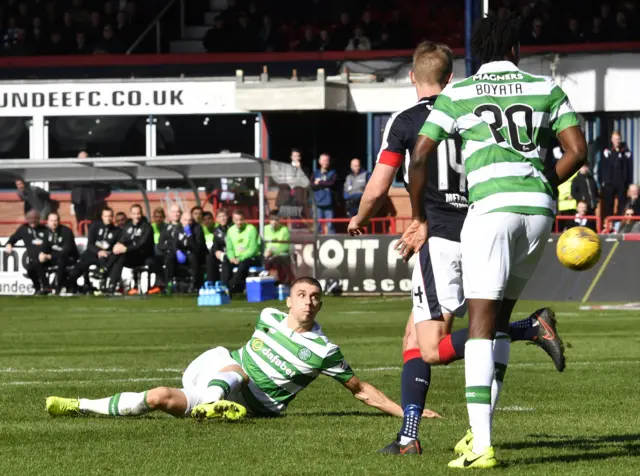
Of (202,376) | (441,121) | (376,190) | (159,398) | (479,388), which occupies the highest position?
(441,121)

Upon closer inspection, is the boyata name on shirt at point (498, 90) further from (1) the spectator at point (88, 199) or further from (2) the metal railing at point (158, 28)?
(2) the metal railing at point (158, 28)

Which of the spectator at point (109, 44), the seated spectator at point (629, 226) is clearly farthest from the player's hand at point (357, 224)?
the spectator at point (109, 44)

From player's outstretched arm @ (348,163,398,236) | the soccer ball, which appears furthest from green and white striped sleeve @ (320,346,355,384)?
the soccer ball

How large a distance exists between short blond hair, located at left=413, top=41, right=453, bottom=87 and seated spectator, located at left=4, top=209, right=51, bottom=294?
20439 mm

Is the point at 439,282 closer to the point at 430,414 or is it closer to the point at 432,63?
the point at 432,63

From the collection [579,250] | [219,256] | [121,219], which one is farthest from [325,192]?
[579,250]

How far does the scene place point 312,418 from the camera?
882cm

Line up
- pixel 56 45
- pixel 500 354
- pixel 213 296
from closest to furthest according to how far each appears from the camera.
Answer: pixel 500 354
pixel 213 296
pixel 56 45

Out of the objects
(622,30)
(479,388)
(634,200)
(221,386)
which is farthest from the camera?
(622,30)

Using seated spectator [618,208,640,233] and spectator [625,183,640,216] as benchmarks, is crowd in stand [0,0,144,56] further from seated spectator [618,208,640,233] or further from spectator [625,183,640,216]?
seated spectator [618,208,640,233]

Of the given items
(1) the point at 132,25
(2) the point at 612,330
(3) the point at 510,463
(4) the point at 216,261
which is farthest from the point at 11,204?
(3) the point at 510,463

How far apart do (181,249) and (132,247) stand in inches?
35.6

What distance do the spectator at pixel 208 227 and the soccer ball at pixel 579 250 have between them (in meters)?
17.1

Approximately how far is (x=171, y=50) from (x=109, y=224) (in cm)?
990
